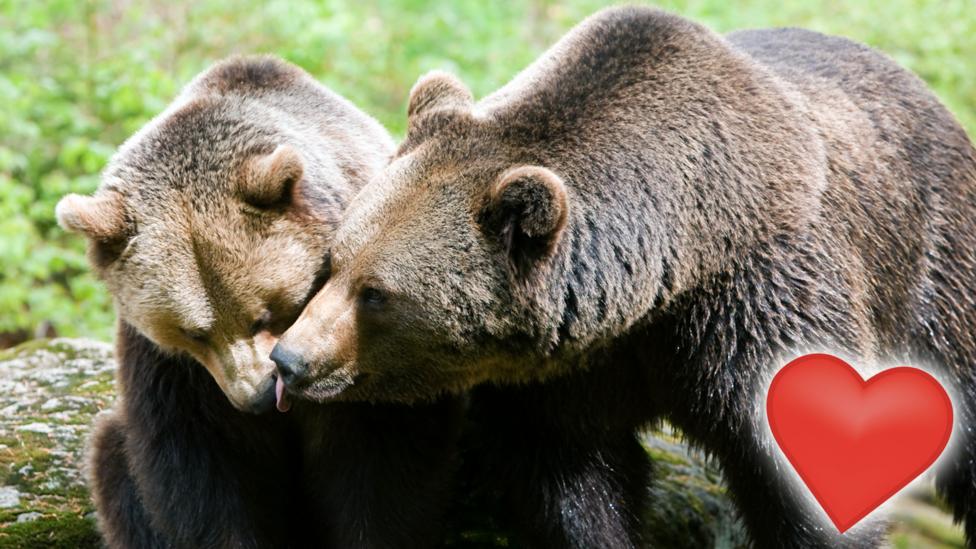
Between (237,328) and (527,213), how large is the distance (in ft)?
4.41

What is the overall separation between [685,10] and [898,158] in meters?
10.1

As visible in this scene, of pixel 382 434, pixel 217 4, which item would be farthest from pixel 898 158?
pixel 217 4

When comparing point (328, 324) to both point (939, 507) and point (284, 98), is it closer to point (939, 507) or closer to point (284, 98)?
point (284, 98)

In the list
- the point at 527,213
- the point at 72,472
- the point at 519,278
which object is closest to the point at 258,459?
the point at 72,472

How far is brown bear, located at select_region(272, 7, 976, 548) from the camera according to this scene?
13.5ft

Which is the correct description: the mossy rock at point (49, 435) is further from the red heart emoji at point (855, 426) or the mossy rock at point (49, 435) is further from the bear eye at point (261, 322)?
the red heart emoji at point (855, 426)

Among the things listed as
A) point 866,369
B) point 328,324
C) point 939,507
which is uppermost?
point 328,324

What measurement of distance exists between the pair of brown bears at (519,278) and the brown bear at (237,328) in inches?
0.5

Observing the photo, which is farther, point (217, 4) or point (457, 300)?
point (217, 4)

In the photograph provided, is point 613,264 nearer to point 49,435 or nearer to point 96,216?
point 96,216

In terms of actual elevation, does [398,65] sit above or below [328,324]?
below

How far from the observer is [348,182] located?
192 inches

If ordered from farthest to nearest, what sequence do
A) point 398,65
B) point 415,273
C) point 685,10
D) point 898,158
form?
Result: point 685,10 → point 398,65 → point 898,158 → point 415,273

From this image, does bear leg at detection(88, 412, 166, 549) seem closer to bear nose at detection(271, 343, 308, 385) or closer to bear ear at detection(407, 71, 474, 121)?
bear nose at detection(271, 343, 308, 385)
